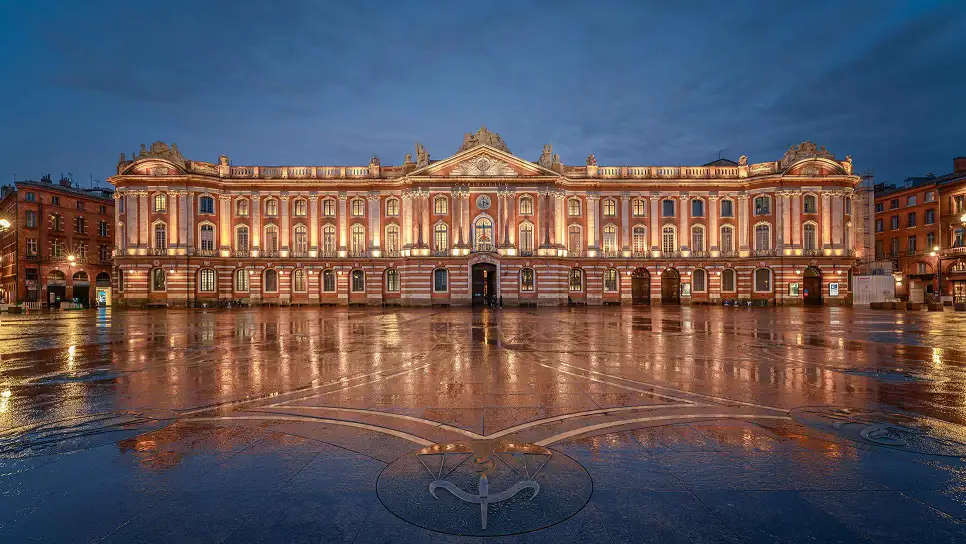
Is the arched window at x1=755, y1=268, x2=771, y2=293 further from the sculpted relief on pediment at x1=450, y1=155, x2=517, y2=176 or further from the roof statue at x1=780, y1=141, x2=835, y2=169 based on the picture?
the sculpted relief on pediment at x1=450, y1=155, x2=517, y2=176

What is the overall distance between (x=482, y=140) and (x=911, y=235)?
54945 mm

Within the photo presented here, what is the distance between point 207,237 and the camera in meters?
50.2

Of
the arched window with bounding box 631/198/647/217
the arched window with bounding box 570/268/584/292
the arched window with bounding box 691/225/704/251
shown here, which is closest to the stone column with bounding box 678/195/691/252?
the arched window with bounding box 691/225/704/251

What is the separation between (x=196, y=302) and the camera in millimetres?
49031

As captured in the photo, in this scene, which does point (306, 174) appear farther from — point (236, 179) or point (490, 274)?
point (490, 274)

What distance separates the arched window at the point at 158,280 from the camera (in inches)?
1919

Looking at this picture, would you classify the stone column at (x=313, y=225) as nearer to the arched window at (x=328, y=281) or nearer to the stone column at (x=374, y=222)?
the arched window at (x=328, y=281)

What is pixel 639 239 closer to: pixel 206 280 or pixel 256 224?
pixel 256 224

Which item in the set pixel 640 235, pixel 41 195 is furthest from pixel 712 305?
pixel 41 195

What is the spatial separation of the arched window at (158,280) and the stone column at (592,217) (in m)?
46.8

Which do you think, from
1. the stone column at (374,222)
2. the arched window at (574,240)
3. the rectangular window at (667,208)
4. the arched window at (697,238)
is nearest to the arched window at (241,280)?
the stone column at (374,222)

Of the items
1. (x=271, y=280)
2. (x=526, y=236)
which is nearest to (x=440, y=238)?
(x=526, y=236)

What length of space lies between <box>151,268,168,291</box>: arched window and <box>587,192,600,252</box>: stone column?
46839 millimetres

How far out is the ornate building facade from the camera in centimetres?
4828
